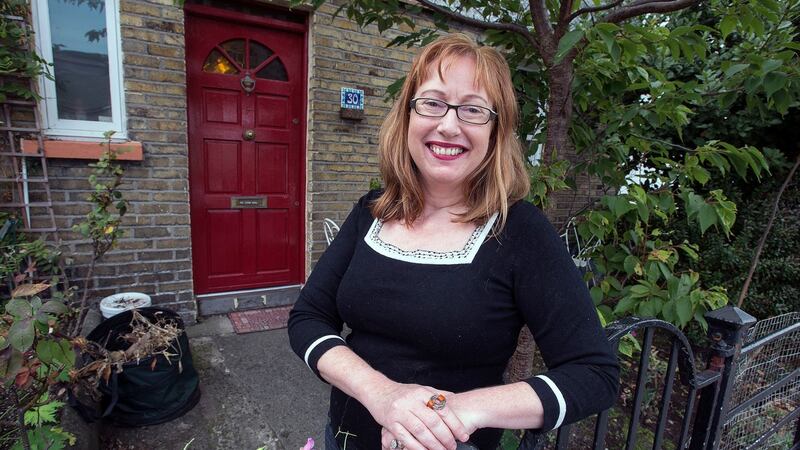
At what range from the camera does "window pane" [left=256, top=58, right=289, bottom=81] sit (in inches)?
149

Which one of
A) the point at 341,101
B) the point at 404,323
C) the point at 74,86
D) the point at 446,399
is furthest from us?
the point at 341,101

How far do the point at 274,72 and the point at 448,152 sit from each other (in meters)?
3.18

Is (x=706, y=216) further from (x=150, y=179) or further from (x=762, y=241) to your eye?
(x=150, y=179)

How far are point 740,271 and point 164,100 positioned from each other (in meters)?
5.47

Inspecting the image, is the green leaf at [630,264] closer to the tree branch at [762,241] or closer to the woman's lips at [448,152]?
the woman's lips at [448,152]

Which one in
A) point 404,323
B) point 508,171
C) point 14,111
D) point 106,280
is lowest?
point 106,280

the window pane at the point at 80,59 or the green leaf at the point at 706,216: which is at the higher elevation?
the window pane at the point at 80,59

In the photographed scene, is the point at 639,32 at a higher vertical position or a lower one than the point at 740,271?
higher

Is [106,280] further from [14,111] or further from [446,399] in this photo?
[446,399]

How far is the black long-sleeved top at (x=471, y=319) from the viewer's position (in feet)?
3.12

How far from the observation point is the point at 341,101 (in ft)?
13.1

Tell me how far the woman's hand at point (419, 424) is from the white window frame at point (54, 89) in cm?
328

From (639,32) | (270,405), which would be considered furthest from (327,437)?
(639,32)

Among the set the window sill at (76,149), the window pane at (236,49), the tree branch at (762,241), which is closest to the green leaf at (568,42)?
the window sill at (76,149)
